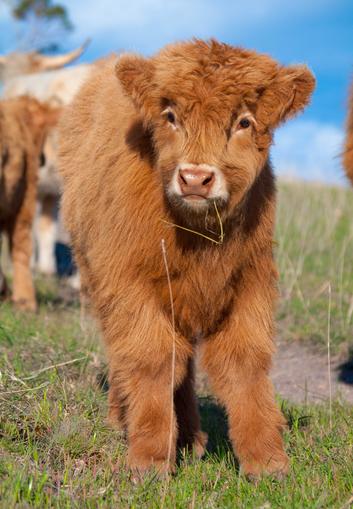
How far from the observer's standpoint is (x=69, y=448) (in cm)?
403

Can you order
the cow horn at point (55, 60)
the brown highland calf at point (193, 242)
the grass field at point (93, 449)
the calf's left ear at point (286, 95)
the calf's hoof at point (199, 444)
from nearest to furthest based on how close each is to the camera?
the grass field at point (93, 449)
the brown highland calf at point (193, 242)
the calf's left ear at point (286, 95)
the calf's hoof at point (199, 444)
the cow horn at point (55, 60)

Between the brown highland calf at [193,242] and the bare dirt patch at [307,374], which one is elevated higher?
the brown highland calf at [193,242]

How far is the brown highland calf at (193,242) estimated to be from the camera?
3719mm

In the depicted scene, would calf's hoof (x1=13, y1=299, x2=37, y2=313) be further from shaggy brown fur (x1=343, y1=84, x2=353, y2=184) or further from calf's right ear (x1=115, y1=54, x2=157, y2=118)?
calf's right ear (x1=115, y1=54, x2=157, y2=118)

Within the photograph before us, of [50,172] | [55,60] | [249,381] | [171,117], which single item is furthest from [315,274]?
[55,60]

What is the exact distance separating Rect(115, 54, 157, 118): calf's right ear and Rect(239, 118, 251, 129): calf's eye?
409mm

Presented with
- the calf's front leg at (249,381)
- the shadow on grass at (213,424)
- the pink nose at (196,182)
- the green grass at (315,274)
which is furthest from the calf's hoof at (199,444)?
the pink nose at (196,182)

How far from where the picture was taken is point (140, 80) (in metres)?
3.92

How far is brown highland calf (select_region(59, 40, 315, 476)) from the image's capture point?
3719mm

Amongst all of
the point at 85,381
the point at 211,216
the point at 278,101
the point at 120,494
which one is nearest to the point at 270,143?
the point at 278,101

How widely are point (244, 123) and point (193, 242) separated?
59 centimetres

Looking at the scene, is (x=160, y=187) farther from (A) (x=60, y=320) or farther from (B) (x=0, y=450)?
(A) (x=60, y=320)

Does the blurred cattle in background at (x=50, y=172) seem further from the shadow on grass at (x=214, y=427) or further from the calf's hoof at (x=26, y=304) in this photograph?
the shadow on grass at (x=214, y=427)

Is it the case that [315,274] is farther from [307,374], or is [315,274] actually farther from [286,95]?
[286,95]
